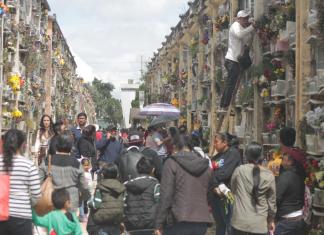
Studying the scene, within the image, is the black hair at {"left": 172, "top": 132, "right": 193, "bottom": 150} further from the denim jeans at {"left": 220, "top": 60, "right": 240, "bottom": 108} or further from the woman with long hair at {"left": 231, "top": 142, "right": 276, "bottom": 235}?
the denim jeans at {"left": 220, "top": 60, "right": 240, "bottom": 108}

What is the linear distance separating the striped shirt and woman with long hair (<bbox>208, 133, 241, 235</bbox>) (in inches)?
132

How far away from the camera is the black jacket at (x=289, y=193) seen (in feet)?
26.7

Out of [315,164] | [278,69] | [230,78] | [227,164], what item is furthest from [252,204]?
[230,78]

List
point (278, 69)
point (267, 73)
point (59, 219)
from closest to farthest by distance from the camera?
point (59, 219) → point (278, 69) → point (267, 73)

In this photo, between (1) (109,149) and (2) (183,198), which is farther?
(1) (109,149)

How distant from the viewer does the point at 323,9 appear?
1412 cm

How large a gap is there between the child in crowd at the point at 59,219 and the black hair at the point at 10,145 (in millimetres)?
770

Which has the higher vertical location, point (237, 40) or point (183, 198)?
point (237, 40)

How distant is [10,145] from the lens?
22.0ft

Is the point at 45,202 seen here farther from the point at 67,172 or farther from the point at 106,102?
the point at 106,102

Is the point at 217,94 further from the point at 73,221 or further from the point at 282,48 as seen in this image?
the point at 73,221

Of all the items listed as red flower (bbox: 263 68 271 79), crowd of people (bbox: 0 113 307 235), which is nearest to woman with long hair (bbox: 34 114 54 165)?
crowd of people (bbox: 0 113 307 235)

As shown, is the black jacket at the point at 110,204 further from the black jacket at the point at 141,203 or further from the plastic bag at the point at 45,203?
the plastic bag at the point at 45,203

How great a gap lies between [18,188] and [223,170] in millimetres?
3710
